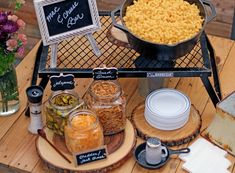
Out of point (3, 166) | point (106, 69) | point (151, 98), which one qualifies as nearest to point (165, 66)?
point (151, 98)

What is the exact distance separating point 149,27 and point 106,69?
23 centimetres

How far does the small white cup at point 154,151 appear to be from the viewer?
1700 millimetres

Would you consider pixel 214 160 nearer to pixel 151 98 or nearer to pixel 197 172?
pixel 197 172

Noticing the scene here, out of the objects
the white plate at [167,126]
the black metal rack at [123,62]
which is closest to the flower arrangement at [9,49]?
the black metal rack at [123,62]

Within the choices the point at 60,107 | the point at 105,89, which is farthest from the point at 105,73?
the point at 60,107

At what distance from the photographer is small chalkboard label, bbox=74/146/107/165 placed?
1.68 meters

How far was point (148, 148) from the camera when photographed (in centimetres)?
171

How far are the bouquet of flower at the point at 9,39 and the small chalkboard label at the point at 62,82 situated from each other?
0.17 m

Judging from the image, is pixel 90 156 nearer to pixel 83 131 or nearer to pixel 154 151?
pixel 83 131

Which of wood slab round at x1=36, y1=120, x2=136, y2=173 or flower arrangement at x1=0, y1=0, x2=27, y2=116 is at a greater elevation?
flower arrangement at x1=0, y1=0, x2=27, y2=116

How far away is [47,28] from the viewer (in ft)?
6.01

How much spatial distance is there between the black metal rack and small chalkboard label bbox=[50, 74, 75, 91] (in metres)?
0.11

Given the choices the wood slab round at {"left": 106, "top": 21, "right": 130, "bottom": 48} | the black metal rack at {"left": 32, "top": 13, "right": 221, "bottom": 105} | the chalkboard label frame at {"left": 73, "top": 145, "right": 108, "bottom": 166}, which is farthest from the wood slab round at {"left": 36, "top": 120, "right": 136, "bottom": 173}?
the wood slab round at {"left": 106, "top": 21, "right": 130, "bottom": 48}

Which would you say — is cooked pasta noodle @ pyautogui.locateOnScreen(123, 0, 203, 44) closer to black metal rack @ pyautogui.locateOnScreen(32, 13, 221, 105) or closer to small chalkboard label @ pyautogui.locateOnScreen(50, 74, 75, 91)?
black metal rack @ pyautogui.locateOnScreen(32, 13, 221, 105)
